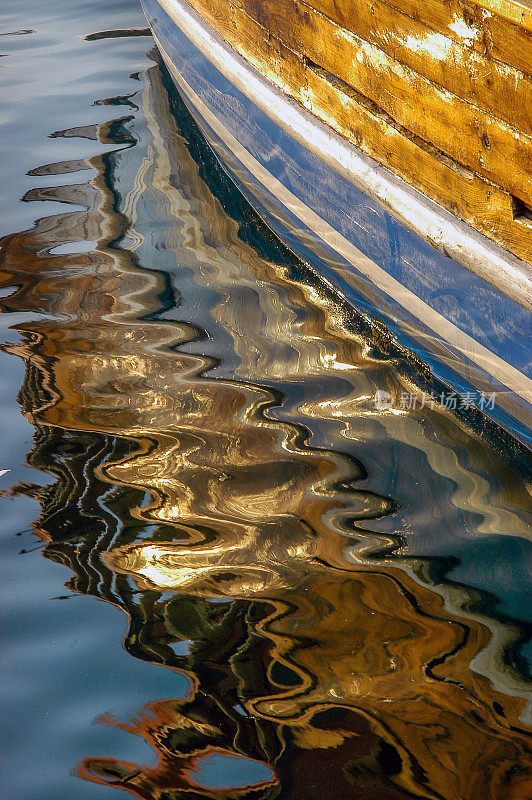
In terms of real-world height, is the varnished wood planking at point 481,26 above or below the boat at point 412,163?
above

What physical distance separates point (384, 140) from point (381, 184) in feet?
0.43

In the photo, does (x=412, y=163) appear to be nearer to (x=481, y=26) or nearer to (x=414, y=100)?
(x=414, y=100)

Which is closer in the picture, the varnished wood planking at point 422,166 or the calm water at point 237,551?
the calm water at point 237,551

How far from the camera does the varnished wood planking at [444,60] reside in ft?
4.83

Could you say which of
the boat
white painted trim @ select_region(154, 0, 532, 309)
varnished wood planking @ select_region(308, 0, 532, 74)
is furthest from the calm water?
varnished wood planking @ select_region(308, 0, 532, 74)

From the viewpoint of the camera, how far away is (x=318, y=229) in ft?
8.55

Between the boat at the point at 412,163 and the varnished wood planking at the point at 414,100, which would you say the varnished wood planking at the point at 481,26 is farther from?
the varnished wood planking at the point at 414,100

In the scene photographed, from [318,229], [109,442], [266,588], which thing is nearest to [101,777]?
[266,588]

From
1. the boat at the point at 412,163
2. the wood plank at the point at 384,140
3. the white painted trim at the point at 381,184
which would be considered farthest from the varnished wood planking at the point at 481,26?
the white painted trim at the point at 381,184

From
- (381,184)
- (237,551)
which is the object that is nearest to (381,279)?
(381,184)

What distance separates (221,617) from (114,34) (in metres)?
5.35

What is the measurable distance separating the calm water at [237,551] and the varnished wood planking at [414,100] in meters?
0.83

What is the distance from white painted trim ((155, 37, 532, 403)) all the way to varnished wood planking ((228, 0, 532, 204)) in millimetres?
481

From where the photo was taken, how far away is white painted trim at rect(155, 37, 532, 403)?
1835 mm
